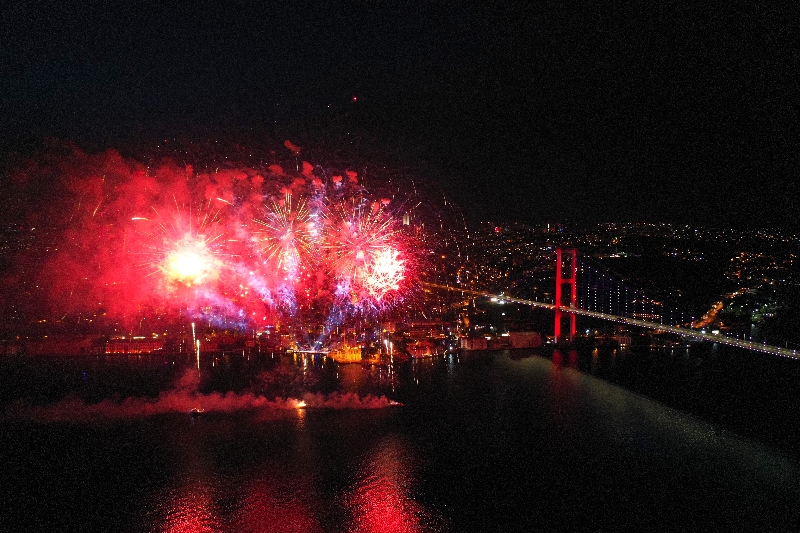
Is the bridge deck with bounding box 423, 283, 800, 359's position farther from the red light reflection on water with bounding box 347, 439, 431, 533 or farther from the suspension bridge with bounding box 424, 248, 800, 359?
the red light reflection on water with bounding box 347, 439, 431, 533

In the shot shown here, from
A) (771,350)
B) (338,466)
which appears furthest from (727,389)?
Result: (338,466)

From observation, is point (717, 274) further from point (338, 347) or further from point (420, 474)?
point (420, 474)

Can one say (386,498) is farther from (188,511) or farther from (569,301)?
(569,301)

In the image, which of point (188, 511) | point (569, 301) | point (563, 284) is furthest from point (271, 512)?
point (563, 284)

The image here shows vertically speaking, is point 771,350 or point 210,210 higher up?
point 210,210

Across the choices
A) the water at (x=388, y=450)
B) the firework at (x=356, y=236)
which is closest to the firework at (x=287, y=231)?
the firework at (x=356, y=236)

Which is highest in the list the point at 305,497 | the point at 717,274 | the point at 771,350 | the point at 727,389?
the point at 717,274
